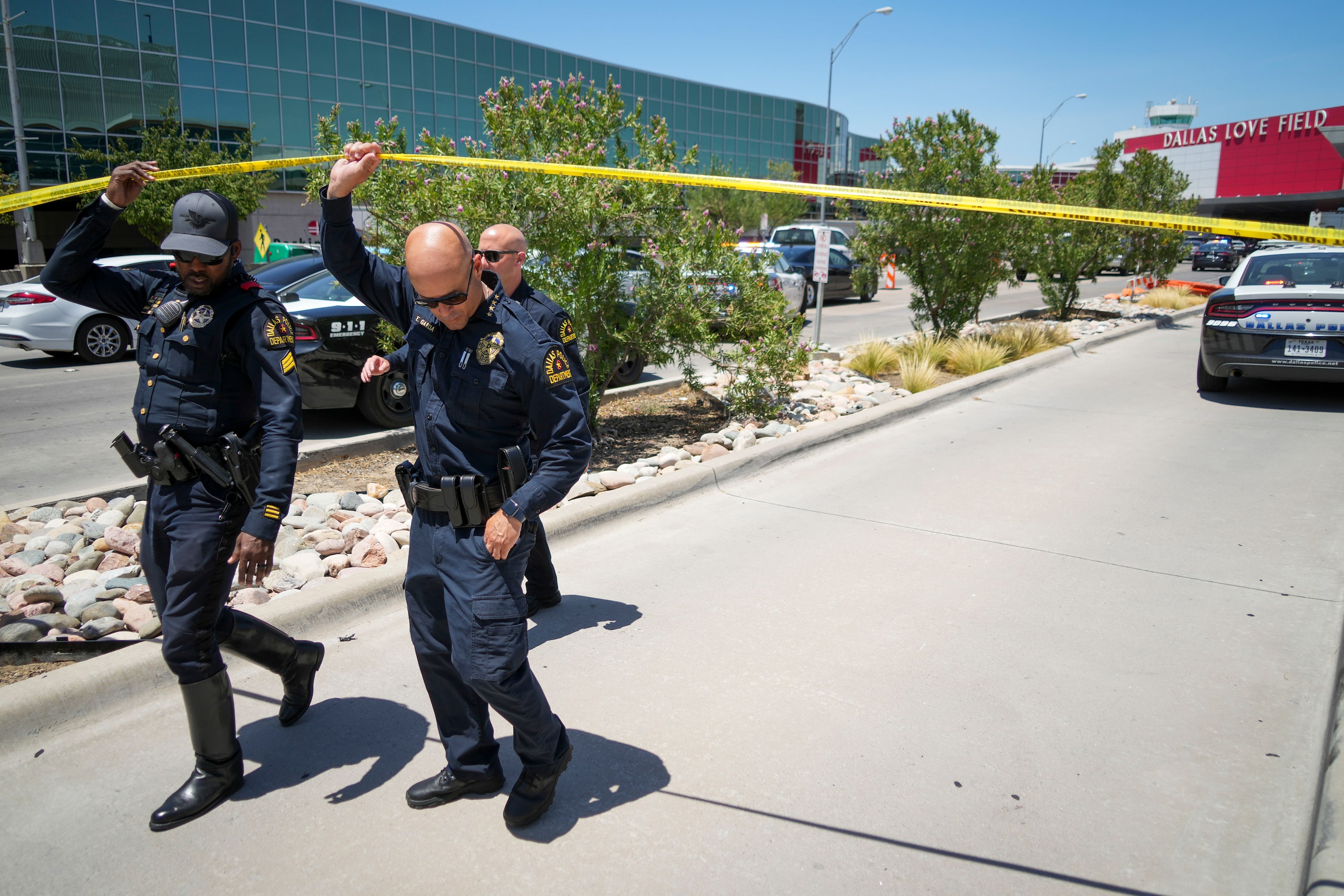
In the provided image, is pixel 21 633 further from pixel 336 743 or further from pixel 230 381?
pixel 230 381

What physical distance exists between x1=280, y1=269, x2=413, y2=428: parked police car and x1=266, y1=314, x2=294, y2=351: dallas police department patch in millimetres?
4493

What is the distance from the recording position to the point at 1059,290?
18469 mm

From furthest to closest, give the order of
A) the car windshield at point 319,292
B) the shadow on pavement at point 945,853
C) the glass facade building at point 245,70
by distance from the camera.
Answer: the glass facade building at point 245,70, the car windshield at point 319,292, the shadow on pavement at point 945,853

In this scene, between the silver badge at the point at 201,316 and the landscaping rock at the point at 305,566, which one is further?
the landscaping rock at the point at 305,566

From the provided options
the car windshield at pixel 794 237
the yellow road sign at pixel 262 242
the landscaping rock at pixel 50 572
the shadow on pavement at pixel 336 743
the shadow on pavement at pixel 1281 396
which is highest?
the car windshield at pixel 794 237

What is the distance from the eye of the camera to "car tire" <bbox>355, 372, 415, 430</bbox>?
8133mm

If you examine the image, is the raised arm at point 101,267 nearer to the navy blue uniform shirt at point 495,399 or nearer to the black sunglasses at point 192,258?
the black sunglasses at point 192,258

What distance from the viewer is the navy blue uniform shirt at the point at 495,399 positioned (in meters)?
2.66

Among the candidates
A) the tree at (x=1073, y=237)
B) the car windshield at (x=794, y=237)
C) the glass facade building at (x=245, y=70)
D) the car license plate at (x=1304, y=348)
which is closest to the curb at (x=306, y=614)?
the car license plate at (x=1304, y=348)

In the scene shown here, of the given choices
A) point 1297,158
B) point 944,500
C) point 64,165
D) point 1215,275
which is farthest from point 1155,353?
point 1297,158

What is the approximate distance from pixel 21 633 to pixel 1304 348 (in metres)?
10.6

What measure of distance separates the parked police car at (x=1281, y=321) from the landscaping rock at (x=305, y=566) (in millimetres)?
9247

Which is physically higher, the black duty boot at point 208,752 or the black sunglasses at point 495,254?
the black sunglasses at point 495,254

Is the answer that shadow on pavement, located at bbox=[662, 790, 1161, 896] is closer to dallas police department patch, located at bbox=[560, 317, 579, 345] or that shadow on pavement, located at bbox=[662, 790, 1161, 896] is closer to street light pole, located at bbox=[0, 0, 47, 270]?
dallas police department patch, located at bbox=[560, 317, 579, 345]
